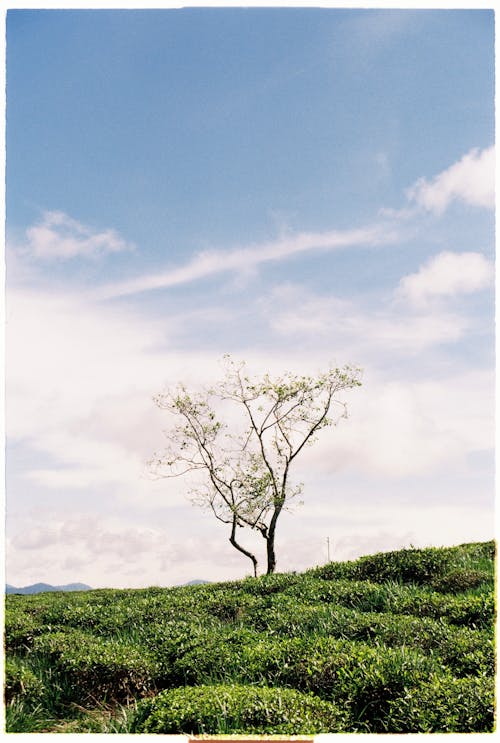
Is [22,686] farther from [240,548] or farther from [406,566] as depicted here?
[240,548]

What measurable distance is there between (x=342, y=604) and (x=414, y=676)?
282cm

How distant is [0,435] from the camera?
5469 millimetres

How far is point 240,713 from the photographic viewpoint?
4.44m

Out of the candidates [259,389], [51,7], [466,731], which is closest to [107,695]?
[466,731]

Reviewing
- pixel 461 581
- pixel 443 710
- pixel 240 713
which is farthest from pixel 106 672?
pixel 461 581

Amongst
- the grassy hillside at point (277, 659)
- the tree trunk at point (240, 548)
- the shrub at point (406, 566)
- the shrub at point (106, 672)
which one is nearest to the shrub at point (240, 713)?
the grassy hillside at point (277, 659)

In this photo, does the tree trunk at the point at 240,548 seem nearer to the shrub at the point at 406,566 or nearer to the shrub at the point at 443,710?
the shrub at the point at 406,566

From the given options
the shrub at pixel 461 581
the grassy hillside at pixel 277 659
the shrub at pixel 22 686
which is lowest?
the shrub at pixel 22 686

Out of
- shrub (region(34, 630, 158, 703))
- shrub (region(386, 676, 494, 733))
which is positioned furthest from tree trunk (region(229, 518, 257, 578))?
shrub (region(386, 676, 494, 733))

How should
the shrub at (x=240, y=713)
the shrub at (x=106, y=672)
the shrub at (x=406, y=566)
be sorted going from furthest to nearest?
the shrub at (x=406, y=566)
the shrub at (x=106, y=672)
the shrub at (x=240, y=713)

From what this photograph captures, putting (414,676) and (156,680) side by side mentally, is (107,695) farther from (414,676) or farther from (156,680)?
(414,676)

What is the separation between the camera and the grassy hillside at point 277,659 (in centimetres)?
471

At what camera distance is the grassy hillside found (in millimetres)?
4707

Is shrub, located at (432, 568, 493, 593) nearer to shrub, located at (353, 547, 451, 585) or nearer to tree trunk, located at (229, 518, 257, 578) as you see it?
shrub, located at (353, 547, 451, 585)
